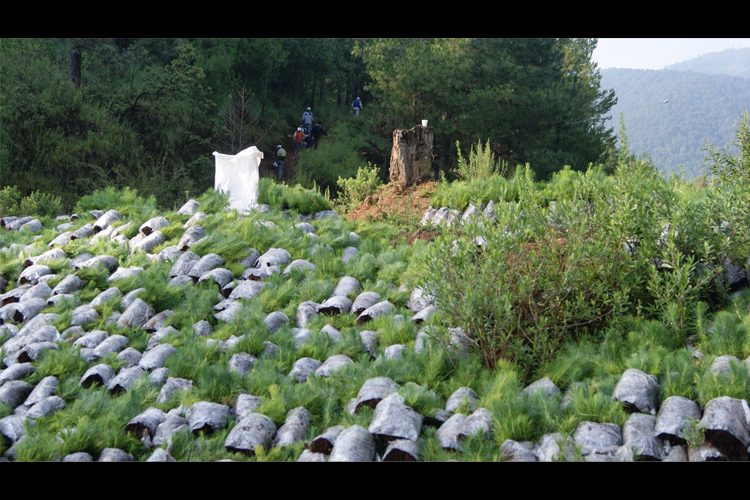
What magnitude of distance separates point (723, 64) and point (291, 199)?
882 centimetres

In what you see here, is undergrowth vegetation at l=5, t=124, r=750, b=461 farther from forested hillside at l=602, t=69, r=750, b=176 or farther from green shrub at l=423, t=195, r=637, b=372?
forested hillside at l=602, t=69, r=750, b=176

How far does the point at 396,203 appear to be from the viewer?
632 centimetres

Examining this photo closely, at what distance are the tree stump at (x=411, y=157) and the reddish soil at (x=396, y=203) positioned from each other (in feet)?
0.29

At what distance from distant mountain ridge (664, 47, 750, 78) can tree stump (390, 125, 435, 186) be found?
4547mm

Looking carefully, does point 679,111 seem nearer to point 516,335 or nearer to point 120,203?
point 120,203

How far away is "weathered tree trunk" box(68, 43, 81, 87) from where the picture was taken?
12789 millimetres

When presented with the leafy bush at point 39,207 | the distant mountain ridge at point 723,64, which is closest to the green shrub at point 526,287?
the leafy bush at point 39,207

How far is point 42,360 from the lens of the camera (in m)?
3.99

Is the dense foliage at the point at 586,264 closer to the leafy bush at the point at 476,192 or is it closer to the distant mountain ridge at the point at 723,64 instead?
the leafy bush at the point at 476,192

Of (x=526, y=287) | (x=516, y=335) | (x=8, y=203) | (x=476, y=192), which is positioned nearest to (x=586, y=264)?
(x=526, y=287)

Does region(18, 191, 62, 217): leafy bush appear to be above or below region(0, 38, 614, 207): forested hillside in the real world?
below

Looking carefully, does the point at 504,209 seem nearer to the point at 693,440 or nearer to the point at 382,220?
the point at 693,440

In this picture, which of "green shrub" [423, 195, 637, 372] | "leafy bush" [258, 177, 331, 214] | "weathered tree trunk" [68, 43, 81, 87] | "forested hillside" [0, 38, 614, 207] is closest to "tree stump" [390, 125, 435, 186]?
"leafy bush" [258, 177, 331, 214]
